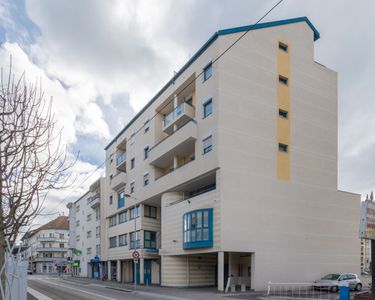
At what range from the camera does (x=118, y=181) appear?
47.3 meters

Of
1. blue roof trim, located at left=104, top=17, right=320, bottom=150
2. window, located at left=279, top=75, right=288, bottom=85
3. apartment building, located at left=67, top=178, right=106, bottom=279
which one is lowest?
apartment building, located at left=67, top=178, right=106, bottom=279

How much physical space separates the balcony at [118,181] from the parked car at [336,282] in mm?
25474

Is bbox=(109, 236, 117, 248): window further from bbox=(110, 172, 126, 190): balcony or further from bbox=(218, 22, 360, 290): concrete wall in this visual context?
bbox=(218, 22, 360, 290): concrete wall

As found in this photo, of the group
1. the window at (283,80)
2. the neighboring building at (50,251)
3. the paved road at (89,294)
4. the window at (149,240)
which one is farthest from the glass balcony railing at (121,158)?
the neighboring building at (50,251)

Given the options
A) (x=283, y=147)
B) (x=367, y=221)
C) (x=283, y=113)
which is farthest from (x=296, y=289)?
(x=283, y=113)

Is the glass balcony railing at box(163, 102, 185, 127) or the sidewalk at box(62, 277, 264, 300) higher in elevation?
the glass balcony railing at box(163, 102, 185, 127)

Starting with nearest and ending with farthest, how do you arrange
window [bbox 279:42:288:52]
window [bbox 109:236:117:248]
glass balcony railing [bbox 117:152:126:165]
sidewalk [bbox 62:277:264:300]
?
sidewalk [bbox 62:277:264:300]
window [bbox 279:42:288:52]
glass balcony railing [bbox 117:152:126:165]
window [bbox 109:236:117:248]

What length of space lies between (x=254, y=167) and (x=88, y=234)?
42.4m

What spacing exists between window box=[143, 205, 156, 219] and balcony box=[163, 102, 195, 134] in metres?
10.1

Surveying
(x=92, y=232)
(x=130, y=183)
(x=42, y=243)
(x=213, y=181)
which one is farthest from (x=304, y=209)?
(x=42, y=243)

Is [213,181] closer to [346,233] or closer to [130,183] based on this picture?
[346,233]

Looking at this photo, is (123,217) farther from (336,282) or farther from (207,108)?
(336,282)

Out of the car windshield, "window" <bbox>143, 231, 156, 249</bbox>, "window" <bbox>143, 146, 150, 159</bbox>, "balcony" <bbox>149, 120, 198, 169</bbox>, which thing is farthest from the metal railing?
"window" <bbox>143, 146, 150, 159</bbox>

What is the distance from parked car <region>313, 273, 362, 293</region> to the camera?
1088 inches
